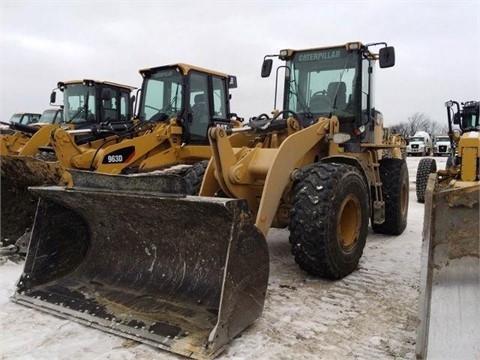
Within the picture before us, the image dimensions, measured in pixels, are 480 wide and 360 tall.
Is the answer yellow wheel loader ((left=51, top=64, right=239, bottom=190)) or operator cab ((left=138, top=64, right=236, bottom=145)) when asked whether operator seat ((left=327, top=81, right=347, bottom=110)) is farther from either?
operator cab ((left=138, top=64, right=236, bottom=145))

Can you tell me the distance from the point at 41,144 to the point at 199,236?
598cm

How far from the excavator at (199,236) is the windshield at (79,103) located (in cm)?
607

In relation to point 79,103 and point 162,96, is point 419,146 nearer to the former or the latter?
point 79,103

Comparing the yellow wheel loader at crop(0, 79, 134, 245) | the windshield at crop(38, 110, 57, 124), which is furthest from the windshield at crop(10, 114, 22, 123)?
the yellow wheel loader at crop(0, 79, 134, 245)

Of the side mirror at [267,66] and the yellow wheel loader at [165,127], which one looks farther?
the yellow wheel loader at [165,127]

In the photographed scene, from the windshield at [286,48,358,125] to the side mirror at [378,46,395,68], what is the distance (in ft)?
1.39

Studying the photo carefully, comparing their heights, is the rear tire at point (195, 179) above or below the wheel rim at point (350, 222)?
above

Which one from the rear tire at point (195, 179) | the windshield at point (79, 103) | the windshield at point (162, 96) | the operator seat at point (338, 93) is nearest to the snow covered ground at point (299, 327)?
the rear tire at point (195, 179)

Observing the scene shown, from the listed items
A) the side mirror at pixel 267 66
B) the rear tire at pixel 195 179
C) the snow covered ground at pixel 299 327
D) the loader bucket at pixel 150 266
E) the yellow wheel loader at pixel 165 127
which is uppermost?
the side mirror at pixel 267 66

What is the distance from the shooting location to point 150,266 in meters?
3.77

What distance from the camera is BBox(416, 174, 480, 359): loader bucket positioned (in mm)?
2424

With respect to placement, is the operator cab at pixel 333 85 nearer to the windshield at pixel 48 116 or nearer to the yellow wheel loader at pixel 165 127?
the yellow wheel loader at pixel 165 127

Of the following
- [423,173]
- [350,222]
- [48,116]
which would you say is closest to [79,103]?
[48,116]

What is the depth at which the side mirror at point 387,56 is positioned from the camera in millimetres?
5000
